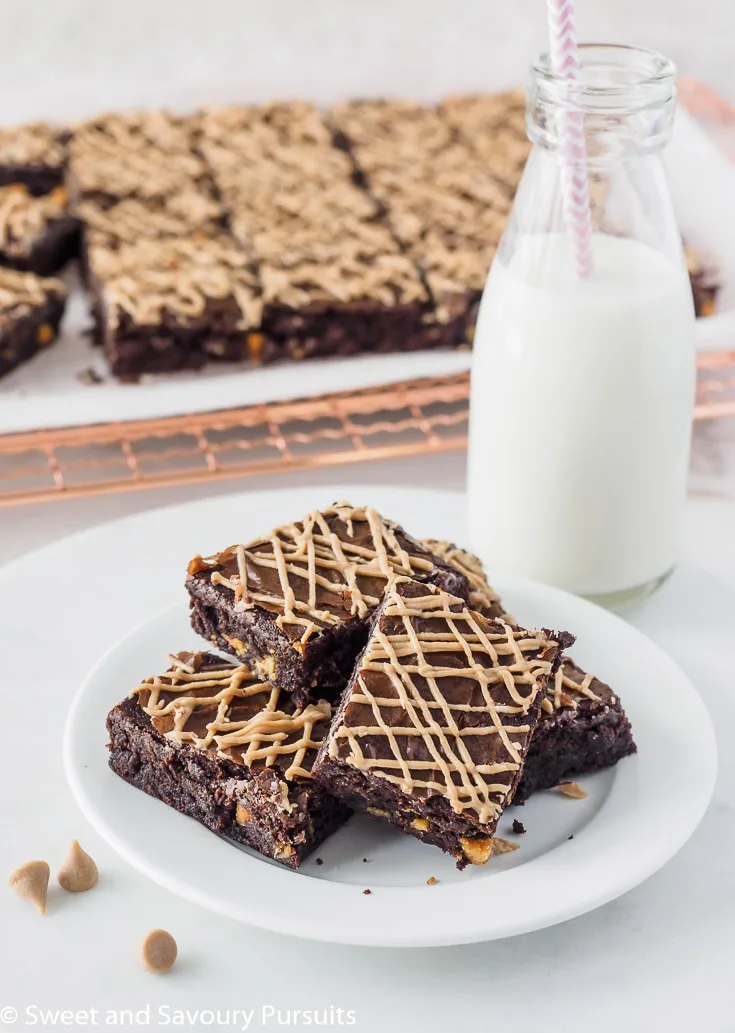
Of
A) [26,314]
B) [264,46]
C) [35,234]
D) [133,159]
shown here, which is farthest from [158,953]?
[264,46]

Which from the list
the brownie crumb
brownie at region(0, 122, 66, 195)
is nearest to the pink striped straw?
the brownie crumb

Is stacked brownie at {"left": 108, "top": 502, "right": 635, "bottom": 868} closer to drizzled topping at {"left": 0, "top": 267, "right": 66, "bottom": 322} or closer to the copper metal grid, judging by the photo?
the copper metal grid

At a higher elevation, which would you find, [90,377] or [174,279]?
[174,279]

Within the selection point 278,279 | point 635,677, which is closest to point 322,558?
point 635,677

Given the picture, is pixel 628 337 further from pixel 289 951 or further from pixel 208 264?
pixel 208 264

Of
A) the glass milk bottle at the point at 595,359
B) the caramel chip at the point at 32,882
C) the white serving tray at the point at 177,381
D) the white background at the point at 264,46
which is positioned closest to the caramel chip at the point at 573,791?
the glass milk bottle at the point at 595,359

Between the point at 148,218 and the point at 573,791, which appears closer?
the point at 573,791

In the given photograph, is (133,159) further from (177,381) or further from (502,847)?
(502,847)

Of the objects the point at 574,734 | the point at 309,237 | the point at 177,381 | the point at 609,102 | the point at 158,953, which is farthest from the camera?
the point at 309,237
